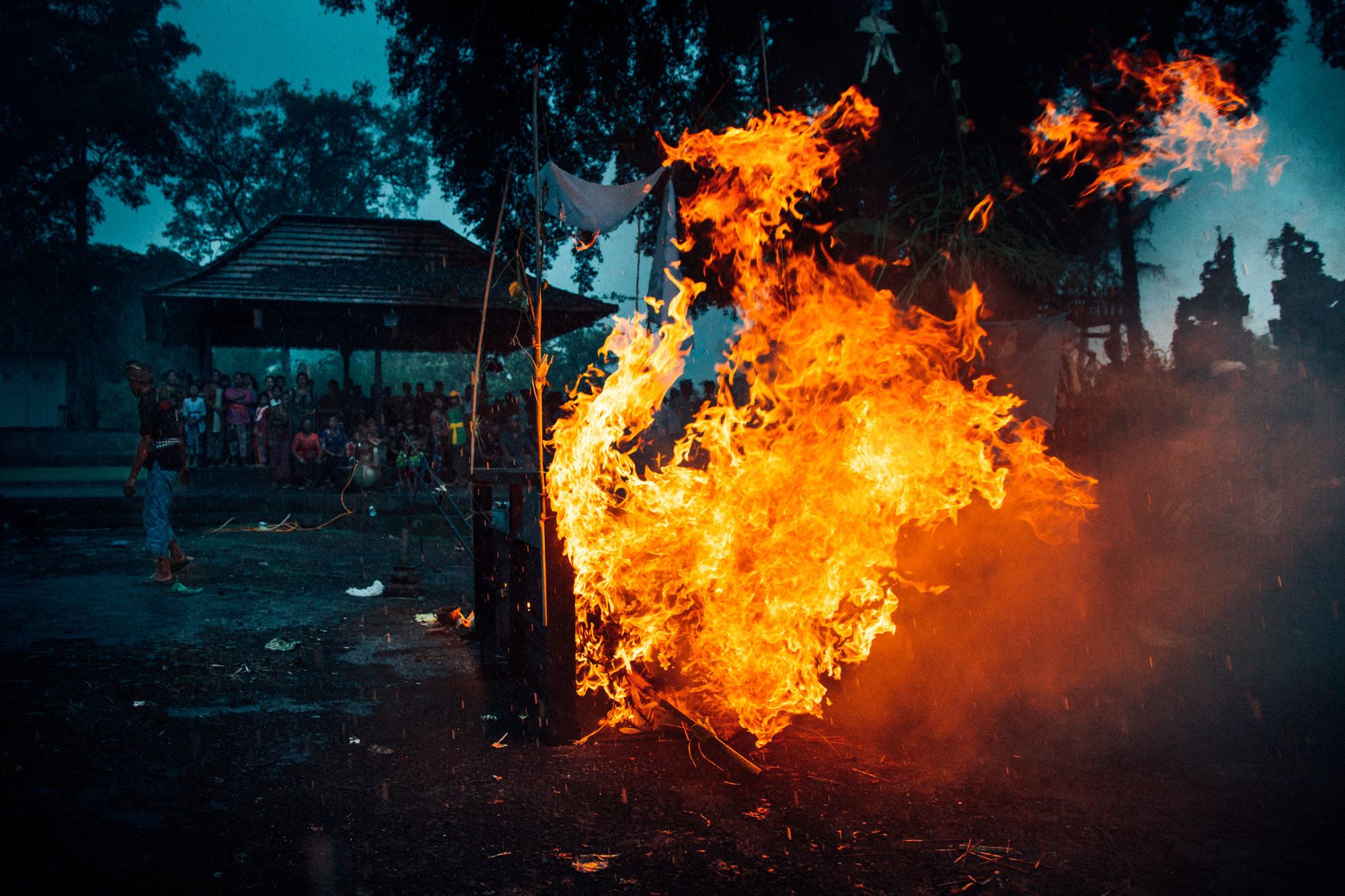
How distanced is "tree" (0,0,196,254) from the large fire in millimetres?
34158

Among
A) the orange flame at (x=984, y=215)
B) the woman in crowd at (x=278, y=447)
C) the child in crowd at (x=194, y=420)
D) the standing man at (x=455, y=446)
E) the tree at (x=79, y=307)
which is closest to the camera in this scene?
the orange flame at (x=984, y=215)

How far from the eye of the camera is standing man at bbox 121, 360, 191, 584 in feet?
22.6

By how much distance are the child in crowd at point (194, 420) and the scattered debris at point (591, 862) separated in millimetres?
14999

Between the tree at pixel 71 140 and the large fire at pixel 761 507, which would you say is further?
the tree at pixel 71 140

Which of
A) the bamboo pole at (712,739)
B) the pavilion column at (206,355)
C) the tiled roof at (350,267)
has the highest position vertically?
the tiled roof at (350,267)

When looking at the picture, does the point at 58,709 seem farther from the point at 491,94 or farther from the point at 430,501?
the point at 491,94

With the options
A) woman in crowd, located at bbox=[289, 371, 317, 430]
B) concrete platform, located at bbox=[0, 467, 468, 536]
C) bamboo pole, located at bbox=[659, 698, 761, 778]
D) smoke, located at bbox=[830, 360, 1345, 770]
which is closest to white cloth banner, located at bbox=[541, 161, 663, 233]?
concrete platform, located at bbox=[0, 467, 468, 536]

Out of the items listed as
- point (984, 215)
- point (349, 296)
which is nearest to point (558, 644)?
point (984, 215)

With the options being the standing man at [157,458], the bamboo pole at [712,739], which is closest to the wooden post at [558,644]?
the bamboo pole at [712,739]

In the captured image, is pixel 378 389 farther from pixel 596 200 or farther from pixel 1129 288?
pixel 1129 288

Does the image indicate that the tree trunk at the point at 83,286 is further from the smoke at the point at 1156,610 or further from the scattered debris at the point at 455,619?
the smoke at the point at 1156,610

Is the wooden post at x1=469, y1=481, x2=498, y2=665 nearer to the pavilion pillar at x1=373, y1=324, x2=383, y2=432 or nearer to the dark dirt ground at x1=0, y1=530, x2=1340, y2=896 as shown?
the dark dirt ground at x1=0, y1=530, x2=1340, y2=896

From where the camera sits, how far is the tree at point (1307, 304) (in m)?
10.8

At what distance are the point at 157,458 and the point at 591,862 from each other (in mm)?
6253
